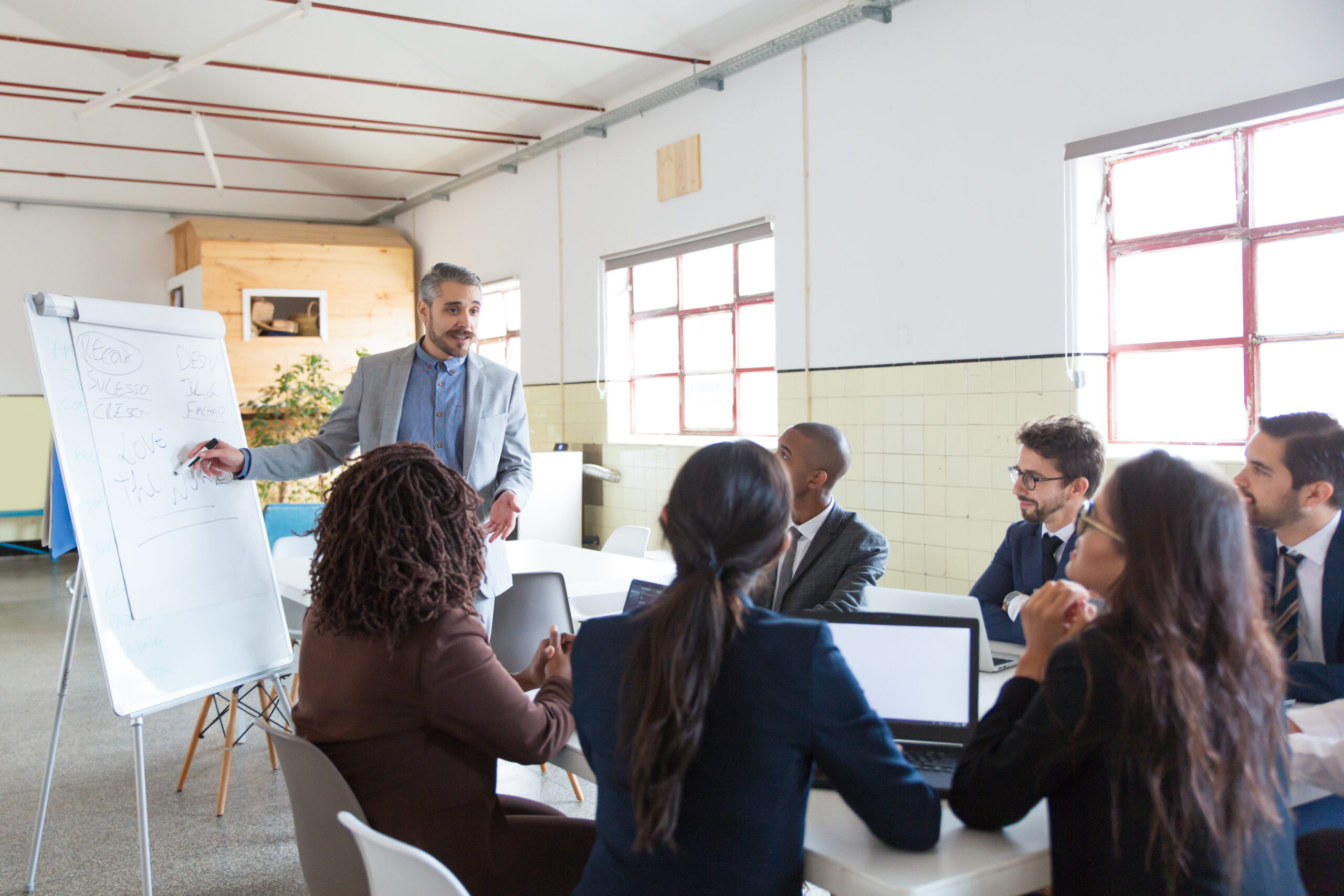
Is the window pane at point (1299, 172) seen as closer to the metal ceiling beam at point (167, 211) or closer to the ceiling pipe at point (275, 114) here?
the ceiling pipe at point (275, 114)

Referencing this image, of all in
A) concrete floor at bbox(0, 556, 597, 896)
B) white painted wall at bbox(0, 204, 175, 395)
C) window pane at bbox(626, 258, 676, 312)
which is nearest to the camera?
concrete floor at bbox(0, 556, 597, 896)

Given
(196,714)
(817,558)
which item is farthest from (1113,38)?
(196,714)

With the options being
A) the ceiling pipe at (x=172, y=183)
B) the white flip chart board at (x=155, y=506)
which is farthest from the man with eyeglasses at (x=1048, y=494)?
the ceiling pipe at (x=172, y=183)

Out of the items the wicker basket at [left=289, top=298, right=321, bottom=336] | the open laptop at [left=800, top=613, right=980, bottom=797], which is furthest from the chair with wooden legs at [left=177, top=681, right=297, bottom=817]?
the wicker basket at [left=289, top=298, right=321, bottom=336]

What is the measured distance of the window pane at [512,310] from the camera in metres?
8.45

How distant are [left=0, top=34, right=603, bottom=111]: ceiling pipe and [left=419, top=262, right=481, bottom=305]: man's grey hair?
3.41 meters

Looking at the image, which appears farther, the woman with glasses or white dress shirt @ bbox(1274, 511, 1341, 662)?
white dress shirt @ bbox(1274, 511, 1341, 662)

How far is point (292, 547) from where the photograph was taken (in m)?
4.57

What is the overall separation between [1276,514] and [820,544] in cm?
100

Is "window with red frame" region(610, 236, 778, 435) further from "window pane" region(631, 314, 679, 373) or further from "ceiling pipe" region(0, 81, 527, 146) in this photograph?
"ceiling pipe" region(0, 81, 527, 146)

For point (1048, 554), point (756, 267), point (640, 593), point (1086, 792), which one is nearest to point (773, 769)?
point (1086, 792)

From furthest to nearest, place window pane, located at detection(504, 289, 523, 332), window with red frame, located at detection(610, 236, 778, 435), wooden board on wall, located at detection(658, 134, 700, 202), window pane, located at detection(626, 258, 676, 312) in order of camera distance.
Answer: window pane, located at detection(504, 289, 523, 332), window pane, located at detection(626, 258, 676, 312), wooden board on wall, located at detection(658, 134, 700, 202), window with red frame, located at detection(610, 236, 778, 435)

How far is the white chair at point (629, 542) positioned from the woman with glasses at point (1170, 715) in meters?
3.60

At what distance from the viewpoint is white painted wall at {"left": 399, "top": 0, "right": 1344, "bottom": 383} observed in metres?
3.75
